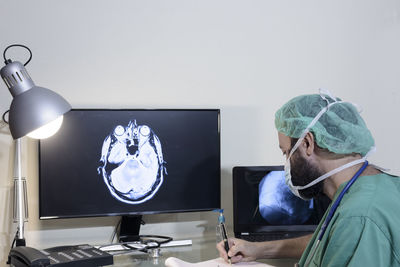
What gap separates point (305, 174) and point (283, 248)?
476mm

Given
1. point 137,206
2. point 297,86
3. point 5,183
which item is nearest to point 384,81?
point 297,86

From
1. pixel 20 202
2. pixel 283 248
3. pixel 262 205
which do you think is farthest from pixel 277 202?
pixel 20 202

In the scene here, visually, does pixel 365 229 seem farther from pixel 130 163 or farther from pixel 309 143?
pixel 130 163

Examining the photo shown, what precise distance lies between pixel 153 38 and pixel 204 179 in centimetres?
65

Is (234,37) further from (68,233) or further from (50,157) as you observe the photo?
(68,233)

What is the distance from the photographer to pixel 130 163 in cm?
219

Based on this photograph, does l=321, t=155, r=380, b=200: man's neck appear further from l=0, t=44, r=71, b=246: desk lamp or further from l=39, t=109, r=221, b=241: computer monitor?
l=0, t=44, r=71, b=246: desk lamp

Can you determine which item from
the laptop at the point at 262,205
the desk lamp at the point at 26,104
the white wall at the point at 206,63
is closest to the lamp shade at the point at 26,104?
the desk lamp at the point at 26,104

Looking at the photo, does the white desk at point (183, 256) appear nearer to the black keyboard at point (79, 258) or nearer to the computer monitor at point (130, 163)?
the computer monitor at point (130, 163)

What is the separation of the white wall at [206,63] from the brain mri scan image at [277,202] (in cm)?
26

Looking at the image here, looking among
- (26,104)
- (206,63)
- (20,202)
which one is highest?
(206,63)

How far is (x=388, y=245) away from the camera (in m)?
1.34

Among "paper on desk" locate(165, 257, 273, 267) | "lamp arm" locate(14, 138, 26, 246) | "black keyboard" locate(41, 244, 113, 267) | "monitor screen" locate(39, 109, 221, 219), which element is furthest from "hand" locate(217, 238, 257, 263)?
"lamp arm" locate(14, 138, 26, 246)

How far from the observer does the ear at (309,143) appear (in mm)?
1606
